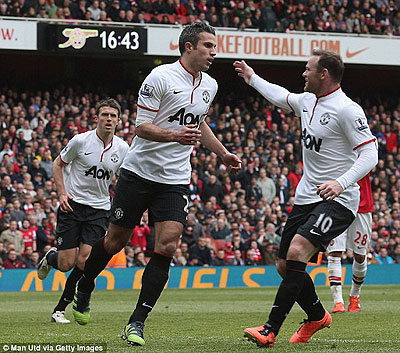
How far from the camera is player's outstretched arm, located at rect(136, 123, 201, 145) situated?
714 cm

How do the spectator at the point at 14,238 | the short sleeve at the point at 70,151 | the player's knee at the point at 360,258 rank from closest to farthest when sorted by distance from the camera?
the short sleeve at the point at 70,151, the player's knee at the point at 360,258, the spectator at the point at 14,238

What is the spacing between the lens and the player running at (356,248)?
11.8 metres

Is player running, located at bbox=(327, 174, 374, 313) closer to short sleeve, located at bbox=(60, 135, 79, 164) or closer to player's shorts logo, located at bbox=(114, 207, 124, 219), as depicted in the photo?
short sleeve, located at bbox=(60, 135, 79, 164)

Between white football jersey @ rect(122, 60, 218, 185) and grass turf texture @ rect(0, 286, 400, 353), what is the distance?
1419 mm

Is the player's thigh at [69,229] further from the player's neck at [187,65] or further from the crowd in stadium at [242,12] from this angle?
the crowd in stadium at [242,12]

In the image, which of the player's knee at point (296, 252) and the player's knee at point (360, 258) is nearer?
the player's knee at point (296, 252)

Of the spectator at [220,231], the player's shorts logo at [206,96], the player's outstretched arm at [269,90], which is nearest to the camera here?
the player's shorts logo at [206,96]

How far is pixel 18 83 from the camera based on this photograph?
94.2 feet

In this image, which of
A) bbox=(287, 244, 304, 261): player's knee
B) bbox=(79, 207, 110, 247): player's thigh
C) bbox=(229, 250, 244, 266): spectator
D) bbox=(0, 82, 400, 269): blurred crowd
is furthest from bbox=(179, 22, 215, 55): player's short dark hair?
bbox=(229, 250, 244, 266): spectator

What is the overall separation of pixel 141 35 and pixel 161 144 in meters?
19.3

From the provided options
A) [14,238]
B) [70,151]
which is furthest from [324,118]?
[14,238]

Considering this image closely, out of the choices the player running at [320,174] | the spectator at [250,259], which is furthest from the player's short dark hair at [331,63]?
the spectator at [250,259]

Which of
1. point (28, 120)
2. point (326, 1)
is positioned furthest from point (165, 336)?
point (326, 1)

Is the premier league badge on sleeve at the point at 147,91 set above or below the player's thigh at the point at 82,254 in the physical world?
above
